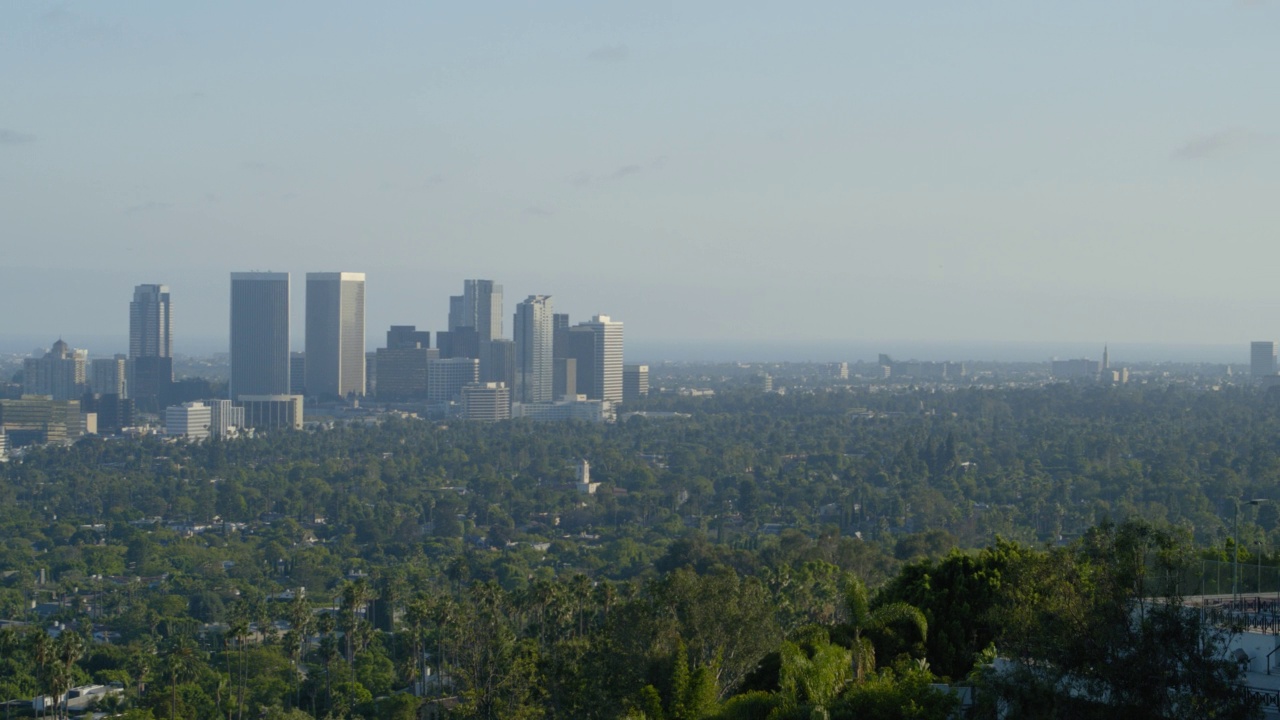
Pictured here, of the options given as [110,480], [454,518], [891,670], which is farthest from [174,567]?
[891,670]

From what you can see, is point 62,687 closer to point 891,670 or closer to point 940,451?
point 891,670

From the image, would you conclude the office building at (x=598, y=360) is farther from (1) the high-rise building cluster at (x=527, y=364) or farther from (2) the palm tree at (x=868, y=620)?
(2) the palm tree at (x=868, y=620)

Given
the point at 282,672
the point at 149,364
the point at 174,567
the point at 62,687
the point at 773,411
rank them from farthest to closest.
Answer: the point at 149,364 < the point at 773,411 < the point at 174,567 < the point at 282,672 < the point at 62,687

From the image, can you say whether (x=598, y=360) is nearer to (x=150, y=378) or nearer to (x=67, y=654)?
(x=150, y=378)

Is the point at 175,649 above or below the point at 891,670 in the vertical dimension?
below

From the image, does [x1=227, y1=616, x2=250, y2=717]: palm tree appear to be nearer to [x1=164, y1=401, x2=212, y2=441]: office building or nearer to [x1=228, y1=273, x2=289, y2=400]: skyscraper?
[x1=164, y1=401, x2=212, y2=441]: office building

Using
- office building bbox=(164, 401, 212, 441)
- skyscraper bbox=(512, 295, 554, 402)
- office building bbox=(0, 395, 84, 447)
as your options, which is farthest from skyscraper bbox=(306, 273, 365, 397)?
office building bbox=(0, 395, 84, 447)

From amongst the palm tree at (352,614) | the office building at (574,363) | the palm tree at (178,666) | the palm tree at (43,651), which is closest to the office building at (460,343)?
the office building at (574,363)

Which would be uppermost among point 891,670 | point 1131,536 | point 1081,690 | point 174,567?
point 1131,536
